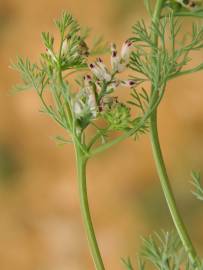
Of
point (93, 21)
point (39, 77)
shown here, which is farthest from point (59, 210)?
point (39, 77)

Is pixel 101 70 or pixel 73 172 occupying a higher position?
pixel 101 70

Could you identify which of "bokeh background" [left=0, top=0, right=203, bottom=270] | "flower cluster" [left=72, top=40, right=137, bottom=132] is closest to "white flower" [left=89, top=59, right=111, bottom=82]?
"flower cluster" [left=72, top=40, right=137, bottom=132]

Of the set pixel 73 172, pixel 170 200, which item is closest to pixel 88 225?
pixel 170 200

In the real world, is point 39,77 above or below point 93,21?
below

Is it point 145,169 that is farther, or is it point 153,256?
point 145,169

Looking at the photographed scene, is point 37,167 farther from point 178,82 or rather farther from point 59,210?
point 178,82

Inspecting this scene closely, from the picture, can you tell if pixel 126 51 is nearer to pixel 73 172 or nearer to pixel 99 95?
pixel 99 95
